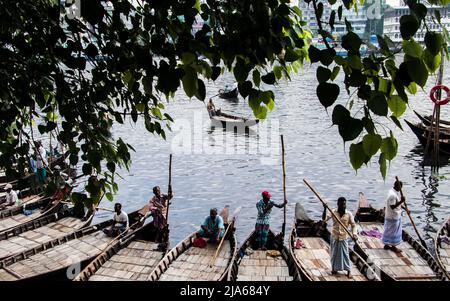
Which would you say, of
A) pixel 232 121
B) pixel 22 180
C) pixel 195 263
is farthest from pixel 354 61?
pixel 232 121

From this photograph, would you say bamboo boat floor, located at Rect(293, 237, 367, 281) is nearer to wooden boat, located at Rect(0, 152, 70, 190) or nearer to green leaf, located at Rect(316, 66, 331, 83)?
wooden boat, located at Rect(0, 152, 70, 190)

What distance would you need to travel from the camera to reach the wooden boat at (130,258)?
36.7ft

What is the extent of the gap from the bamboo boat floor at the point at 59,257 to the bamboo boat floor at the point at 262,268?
4.10 metres

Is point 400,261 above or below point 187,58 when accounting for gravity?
below

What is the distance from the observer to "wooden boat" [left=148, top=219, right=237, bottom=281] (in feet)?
36.5

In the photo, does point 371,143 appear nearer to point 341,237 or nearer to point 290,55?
point 290,55

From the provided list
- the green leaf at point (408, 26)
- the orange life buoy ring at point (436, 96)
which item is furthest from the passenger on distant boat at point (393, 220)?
the orange life buoy ring at point (436, 96)

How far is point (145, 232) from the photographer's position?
14.0 metres

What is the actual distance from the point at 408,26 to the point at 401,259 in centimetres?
1097

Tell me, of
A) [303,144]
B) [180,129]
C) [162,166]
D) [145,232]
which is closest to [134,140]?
[180,129]

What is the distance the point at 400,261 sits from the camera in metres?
11.7

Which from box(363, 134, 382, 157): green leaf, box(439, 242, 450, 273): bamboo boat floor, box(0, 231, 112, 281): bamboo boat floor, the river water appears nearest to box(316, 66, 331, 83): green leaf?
box(363, 134, 382, 157): green leaf

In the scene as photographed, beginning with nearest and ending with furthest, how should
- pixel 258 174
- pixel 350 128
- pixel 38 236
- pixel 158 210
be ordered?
pixel 350 128 → pixel 158 210 → pixel 38 236 → pixel 258 174

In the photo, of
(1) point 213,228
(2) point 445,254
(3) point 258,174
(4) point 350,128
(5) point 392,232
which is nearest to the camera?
(4) point 350,128
